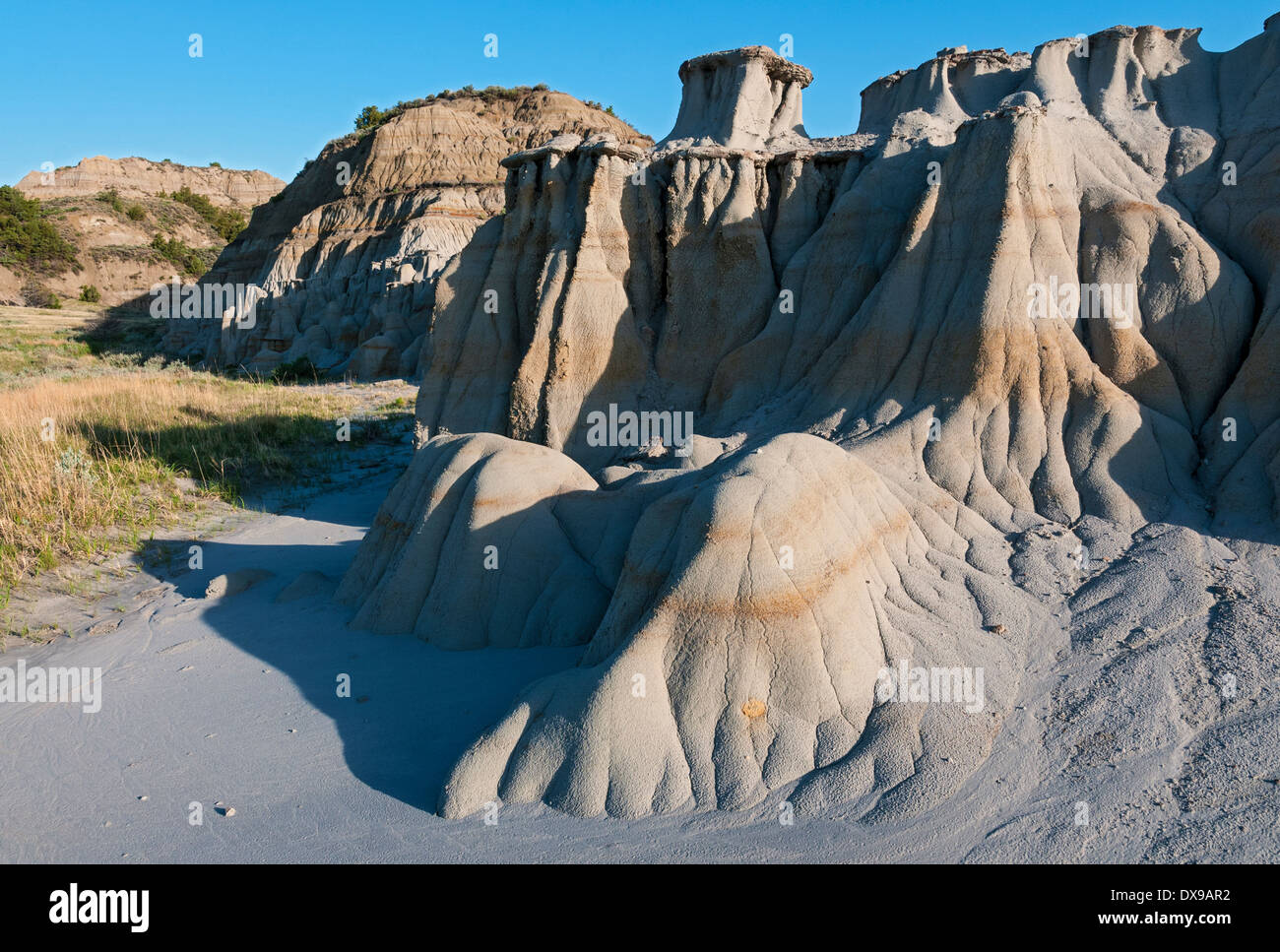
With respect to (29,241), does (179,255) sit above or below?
above

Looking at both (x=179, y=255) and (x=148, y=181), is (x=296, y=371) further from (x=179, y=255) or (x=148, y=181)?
(x=148, y=181)

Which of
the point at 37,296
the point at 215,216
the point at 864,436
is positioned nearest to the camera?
the point at 864,436

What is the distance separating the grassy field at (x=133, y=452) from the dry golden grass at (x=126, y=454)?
0.9 inches

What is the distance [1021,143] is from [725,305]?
4.69 meters

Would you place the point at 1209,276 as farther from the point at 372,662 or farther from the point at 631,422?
the point at 372,662

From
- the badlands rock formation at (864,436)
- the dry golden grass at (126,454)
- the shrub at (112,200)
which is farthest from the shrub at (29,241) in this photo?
the badlands rock formation at (864,436)

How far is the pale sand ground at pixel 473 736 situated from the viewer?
434 cm

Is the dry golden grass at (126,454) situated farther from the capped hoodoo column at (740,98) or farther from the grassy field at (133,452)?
the capped hoodoo column at (740,98)

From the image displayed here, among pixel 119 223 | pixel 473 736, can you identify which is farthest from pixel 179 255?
pixel 473 736

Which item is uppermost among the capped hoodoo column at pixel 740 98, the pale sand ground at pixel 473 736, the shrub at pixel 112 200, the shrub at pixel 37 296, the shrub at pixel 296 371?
the shrub at pixel 112 200

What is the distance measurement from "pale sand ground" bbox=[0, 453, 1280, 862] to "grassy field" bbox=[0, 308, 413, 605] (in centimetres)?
333

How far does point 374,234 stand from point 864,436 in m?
35.3

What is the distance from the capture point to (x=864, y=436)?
8.77 meters

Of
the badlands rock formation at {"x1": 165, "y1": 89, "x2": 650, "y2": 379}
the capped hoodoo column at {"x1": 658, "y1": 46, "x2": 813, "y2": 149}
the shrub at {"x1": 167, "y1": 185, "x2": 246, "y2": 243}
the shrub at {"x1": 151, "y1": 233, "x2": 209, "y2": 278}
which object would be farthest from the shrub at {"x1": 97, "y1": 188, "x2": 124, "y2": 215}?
the capped hoodoo column at {"x1": 658, "y1": 46, "x2": 813, "y2": 149}
